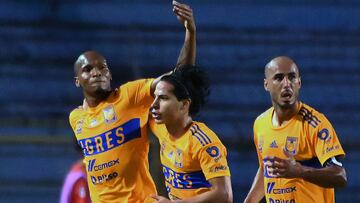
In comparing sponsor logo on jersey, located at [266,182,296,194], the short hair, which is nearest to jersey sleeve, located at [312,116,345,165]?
sponsor logo on jersey, located at [266,182,296,194]

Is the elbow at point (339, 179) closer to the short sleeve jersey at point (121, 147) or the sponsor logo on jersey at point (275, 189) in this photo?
the sponsor logo on jersey at point (275, 189)

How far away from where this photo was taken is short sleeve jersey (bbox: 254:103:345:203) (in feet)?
11.5

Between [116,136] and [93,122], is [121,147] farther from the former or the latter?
[93,122]

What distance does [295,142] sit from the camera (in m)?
3.62

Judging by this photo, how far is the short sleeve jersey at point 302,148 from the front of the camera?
3.49 metres

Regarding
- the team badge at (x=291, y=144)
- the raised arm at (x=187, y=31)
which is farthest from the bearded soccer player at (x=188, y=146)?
the team badge at (x=291, y=144)

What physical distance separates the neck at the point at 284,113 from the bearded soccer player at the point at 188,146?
37 cm

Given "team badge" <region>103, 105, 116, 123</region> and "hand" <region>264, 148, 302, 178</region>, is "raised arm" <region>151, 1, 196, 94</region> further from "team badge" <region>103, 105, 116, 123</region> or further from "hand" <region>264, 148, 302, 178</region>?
"hand" <region>264, 148, 302, 178</region>

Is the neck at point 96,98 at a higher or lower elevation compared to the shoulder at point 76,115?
higher

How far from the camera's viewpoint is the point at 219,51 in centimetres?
710

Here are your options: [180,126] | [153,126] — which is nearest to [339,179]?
[180,126]

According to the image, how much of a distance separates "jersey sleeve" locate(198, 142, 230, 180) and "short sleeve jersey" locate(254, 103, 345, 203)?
1.01ft

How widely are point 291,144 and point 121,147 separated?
2.52 ft

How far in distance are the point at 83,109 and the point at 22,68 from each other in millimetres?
2981
